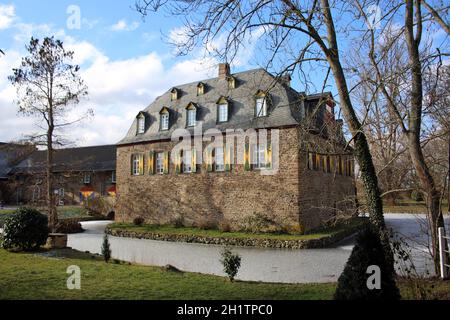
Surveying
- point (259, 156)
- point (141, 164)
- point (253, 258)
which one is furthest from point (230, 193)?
point (141, 164)

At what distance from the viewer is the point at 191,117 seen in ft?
74.8

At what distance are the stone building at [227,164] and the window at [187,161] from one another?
2.4 inches

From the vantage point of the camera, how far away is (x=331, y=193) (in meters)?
21.9

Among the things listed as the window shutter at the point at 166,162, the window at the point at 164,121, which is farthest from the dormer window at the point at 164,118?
the window shutter at the point at 166,162

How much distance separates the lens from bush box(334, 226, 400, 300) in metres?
4.80

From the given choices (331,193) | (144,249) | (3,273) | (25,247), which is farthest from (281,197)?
(3,273)

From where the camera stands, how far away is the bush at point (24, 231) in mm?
12461

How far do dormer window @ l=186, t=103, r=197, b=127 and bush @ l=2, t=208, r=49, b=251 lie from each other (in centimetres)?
1135

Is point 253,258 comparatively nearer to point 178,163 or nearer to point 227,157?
point 227,157

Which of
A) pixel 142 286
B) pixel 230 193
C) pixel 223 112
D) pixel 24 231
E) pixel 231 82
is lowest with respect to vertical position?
pixel 142 286

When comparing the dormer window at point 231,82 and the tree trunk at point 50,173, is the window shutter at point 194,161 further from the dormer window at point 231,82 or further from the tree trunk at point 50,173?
the tree trunk at point 50,173

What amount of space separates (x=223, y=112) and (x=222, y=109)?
22cm

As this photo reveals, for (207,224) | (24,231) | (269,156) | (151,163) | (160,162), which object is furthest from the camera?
(151,163)

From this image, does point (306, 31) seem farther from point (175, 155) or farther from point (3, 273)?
point (175, 155)
